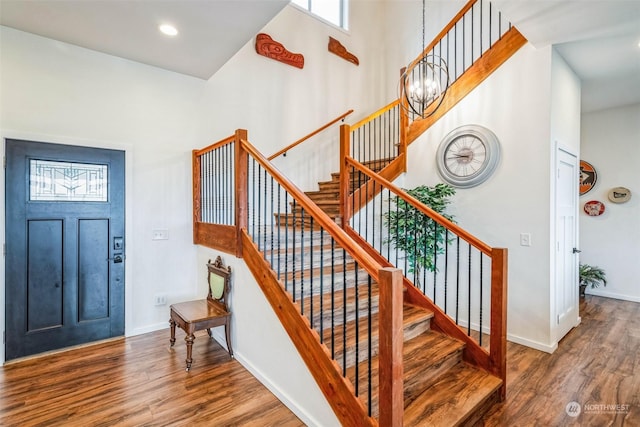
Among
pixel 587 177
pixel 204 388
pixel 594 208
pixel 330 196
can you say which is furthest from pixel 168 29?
pixel 594 208

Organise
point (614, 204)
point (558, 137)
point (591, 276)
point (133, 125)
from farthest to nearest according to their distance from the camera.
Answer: point (591, 276) → point (614, 204) → point (133, 125) → point (558, 137)

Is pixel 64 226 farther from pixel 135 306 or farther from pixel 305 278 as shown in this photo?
pixel 305 278

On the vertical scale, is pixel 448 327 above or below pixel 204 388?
above

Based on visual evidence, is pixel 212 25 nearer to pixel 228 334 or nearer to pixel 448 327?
pixel 228 334

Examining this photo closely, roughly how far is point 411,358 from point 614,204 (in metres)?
4.83

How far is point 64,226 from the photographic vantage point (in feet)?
10.1

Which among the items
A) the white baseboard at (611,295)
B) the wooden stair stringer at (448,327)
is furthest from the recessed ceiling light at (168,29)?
the white baseboard at (611,295)

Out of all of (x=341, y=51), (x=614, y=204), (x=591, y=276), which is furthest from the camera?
(x=341, y=51)

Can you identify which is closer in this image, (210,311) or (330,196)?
(210,311)

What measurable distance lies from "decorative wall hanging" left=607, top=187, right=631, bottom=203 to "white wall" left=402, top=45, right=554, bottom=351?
2.95 m

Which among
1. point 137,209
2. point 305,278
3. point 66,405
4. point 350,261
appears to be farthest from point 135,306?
point 350,261

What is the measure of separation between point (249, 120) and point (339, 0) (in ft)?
10.5

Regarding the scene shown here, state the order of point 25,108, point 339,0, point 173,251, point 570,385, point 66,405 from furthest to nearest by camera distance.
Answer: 1. point 339,0
2. point 173,251
3. point 25,108
4. point 570,385
5. point 66,405

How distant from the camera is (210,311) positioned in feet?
9.80
